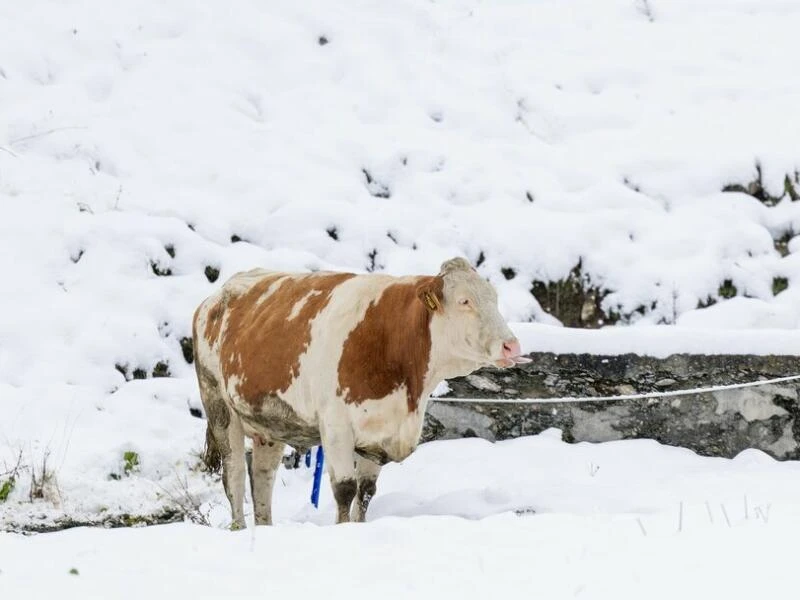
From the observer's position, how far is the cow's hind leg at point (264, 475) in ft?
18.0

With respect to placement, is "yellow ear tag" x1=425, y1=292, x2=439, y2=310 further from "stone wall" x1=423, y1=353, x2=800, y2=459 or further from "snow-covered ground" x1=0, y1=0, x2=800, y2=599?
"stone wall" x1=423, y1=353, x2=800, y2=459

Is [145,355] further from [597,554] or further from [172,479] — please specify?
[597,554]

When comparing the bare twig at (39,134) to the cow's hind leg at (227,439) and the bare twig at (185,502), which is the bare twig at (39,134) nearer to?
the bare twig at (185,502)

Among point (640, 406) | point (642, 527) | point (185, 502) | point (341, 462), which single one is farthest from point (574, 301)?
point (642, 527)

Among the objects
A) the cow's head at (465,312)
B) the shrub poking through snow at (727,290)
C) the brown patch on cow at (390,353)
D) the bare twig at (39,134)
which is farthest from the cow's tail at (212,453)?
the shrub poking through snow at (727,290)

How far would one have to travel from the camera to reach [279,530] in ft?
11.3

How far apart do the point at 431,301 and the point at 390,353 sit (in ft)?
0.96

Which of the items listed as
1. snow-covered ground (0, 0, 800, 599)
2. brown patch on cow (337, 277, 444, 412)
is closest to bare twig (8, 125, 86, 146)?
snow-covered ground (0, 0, 800, 599)

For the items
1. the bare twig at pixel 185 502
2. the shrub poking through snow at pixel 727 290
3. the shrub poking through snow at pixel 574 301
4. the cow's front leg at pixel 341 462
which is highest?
the cow's front leg at pixel 341 462

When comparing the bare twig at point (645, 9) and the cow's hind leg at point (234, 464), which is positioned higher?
the bare twig at point (645, 9)

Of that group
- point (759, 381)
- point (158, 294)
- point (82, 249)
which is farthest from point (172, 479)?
point (759, 381)

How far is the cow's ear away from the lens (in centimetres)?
456

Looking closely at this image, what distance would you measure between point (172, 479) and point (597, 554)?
388 cm

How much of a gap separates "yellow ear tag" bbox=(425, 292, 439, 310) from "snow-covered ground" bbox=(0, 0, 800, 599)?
1.11 meters
